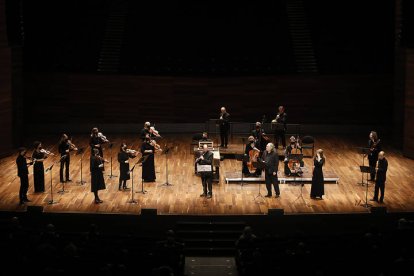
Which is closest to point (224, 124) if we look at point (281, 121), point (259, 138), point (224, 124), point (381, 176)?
point (224, 124)

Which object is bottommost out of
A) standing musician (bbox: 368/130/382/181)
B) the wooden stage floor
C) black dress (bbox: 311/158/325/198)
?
the wooden stage floor

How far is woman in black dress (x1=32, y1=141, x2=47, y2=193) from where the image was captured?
1655cm

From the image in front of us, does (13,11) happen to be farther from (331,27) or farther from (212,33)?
(331,27)

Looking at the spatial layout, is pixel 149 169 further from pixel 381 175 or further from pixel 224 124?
pixel 381 175

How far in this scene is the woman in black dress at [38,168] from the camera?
16.5 meters

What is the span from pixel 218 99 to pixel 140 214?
8.94m

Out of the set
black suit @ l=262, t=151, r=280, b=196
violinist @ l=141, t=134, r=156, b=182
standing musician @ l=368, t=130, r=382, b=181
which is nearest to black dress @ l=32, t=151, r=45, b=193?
violinist @ l=141, t=134, r=156, b=182

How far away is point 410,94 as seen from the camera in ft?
66.8

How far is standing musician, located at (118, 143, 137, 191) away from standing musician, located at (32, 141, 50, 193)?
61.3 inches

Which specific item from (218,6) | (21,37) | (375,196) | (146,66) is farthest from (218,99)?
(375,196)

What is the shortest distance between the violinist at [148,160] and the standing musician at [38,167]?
211cm

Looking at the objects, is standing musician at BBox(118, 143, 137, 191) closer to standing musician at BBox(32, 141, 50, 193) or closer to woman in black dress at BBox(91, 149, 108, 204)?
woman in black dress at BBox(91, 149, 108, 204)

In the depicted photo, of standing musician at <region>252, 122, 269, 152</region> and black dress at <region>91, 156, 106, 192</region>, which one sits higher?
standing musician at <region>252, 122, 269, 152</region>

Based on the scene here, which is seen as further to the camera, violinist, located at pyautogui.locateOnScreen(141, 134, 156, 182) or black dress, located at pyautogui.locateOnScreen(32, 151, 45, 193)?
violinist, located at pyautogui.locateOnScreen(141, 134, 156, 182)
